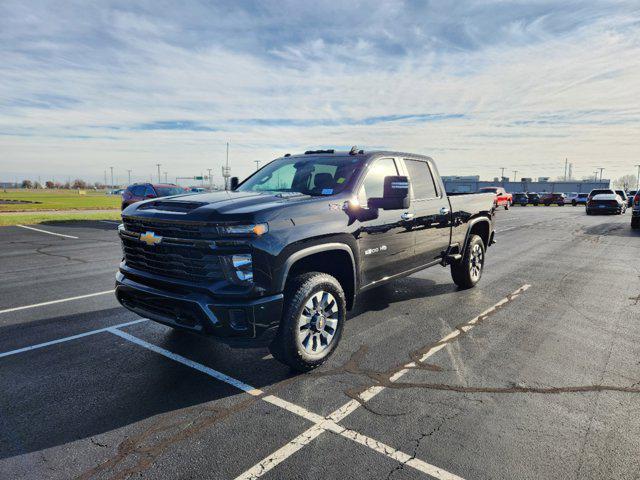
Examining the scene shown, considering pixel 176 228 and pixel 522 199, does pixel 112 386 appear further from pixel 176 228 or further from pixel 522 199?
pixel 522 199

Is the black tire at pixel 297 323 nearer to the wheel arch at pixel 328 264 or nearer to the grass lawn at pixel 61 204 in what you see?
the wheel arch at pixel 328 264

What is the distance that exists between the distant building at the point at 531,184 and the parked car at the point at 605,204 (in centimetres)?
6298

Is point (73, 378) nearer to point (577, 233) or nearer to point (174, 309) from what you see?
point (174, 309)

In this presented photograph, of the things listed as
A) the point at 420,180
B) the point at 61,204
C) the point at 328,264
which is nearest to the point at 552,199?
the point at 420,180

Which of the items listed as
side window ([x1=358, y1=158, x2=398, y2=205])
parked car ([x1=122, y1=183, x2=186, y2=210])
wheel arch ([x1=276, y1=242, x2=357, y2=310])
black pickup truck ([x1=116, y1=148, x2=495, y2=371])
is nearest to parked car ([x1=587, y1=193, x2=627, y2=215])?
parked car ([x1=122, y1=183, x2=186, y2=210])

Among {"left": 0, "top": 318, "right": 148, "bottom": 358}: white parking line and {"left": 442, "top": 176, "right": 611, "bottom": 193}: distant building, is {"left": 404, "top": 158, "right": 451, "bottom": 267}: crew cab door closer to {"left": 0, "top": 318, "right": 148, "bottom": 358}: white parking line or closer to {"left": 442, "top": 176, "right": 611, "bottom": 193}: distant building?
{"left": 0, "top": 318, "right": 148, "bottom": 358}: white parking line

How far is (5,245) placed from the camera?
11656mm

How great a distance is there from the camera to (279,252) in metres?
3.49

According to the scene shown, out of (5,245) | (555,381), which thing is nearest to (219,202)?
(555,381)

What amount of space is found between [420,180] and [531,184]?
112 m

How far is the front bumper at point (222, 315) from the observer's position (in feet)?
10.9

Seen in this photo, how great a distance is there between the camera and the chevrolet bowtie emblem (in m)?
3.72

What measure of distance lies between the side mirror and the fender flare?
554mm

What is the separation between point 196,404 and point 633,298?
6598mm
